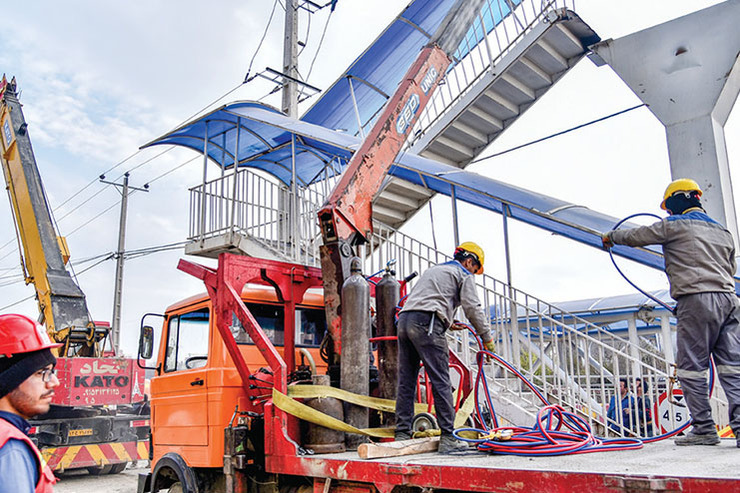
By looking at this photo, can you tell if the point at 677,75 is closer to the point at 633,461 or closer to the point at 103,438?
the point at 633,461

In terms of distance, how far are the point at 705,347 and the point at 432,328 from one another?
1919 millimetres

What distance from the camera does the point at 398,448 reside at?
411cm

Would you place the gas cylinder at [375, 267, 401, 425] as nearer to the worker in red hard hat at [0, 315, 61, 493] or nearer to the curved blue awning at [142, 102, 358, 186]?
the worker in red hard hat at [0, 315, 61, 493]

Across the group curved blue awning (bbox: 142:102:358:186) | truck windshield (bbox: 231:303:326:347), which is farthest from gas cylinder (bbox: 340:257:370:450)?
curved blue awning (bbox: 142:102:358:186)

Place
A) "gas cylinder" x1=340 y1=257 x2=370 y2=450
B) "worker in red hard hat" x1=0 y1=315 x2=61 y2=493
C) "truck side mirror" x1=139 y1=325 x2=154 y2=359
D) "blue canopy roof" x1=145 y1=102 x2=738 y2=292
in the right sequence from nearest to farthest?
"worker in red hard hat" x1=0 y1=315 x2=61 y2=493
"gas cylinder" x1=340 y1=257 x2=370 y2=450
"truck side mirror" x1=139 y1=325 x2=154 y2=359
"blue canopy roof" x1=145 y1=102 x2=738 y2=292

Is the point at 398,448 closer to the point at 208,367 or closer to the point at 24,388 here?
the point at 208,367

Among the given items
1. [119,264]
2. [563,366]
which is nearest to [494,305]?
[563,366]

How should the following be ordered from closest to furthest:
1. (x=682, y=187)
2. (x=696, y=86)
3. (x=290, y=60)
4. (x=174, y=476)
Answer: (x=682, y=187) → (x=174, y=476) → (x=696, y=86) → (x=290, y=60)

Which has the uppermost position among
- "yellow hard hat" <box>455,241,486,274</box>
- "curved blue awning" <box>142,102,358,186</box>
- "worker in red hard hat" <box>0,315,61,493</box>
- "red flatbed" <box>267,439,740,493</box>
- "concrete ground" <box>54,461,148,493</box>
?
"curved blue awning" <box>142,102,358,186</box>

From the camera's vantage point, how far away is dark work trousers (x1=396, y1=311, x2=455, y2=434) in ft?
14.9

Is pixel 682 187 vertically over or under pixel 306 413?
over

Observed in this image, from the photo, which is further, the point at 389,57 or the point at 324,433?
the point at 389,57

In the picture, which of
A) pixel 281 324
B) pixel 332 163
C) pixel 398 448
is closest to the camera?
pixel 398 448

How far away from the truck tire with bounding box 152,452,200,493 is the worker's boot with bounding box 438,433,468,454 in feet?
7.81
